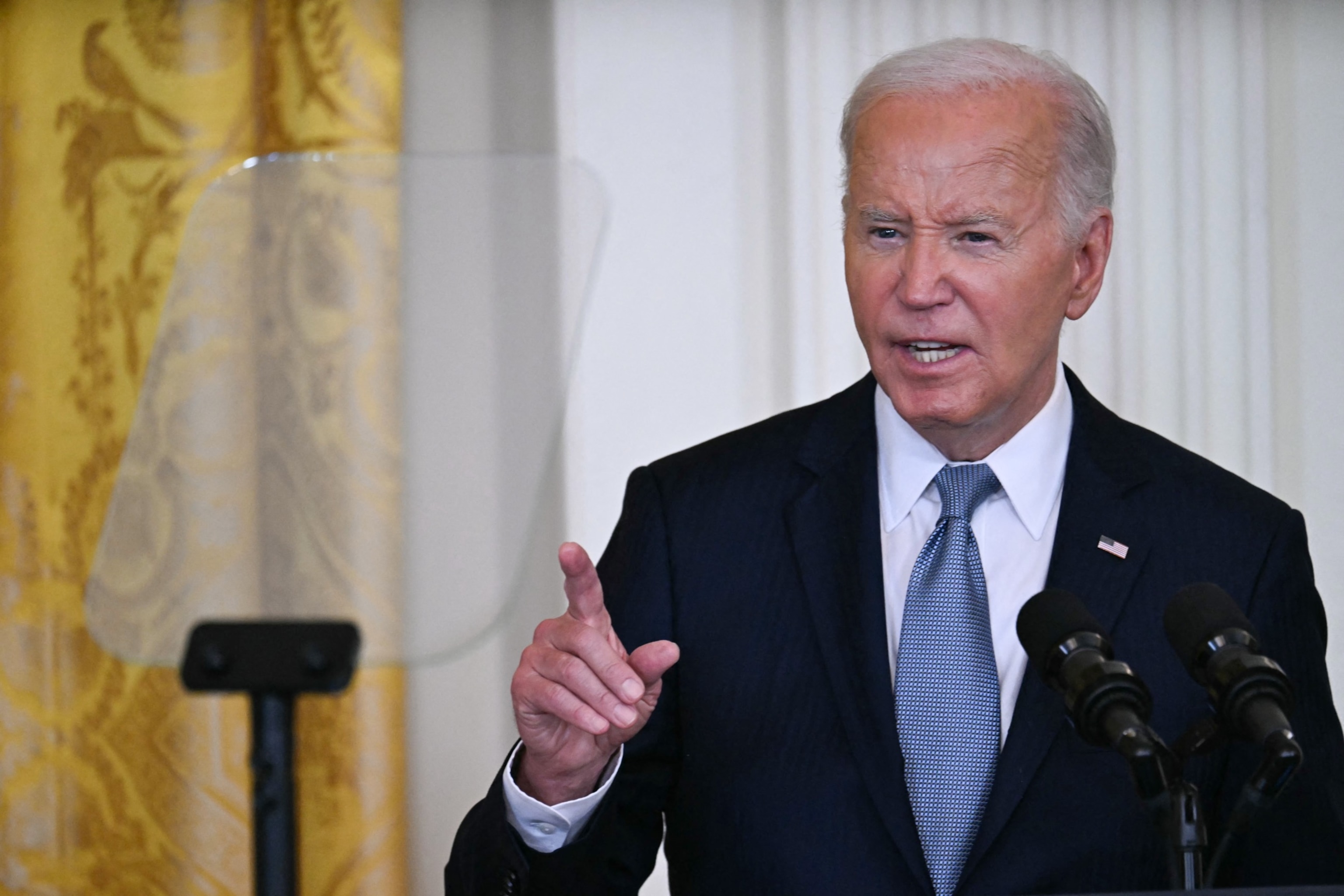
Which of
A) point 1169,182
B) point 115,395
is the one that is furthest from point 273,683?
point 1169,182

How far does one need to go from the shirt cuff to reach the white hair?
769mm

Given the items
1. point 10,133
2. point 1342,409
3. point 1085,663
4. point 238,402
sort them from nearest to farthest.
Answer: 1. point 1085,663
2. point 238,402
3. point 10,133
4. point 1342,409

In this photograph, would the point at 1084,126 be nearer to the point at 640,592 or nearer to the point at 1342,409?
the point at 640,592

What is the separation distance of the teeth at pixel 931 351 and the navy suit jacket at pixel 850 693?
0.18 meters

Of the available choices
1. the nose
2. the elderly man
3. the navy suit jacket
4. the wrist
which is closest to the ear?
the elderly man

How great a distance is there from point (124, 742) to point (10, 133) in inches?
44.0

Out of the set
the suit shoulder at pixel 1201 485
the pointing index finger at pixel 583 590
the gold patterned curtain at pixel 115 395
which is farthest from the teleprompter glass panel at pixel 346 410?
the gold patterned curtain at pixel 115 395

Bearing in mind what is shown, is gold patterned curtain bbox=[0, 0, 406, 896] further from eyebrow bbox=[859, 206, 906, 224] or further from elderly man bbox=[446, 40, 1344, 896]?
eyebrow bbox=[859, 206, 906, 224]

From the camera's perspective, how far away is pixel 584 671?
1.26 meters

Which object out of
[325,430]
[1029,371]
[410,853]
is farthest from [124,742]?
[1029,371]

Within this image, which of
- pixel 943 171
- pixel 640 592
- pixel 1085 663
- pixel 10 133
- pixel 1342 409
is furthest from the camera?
pixel 1342 409

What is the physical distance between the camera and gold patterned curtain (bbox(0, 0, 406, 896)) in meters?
2.43

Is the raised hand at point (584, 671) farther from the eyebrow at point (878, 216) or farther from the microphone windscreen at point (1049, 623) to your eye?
the eyebrow at point (878, 216)

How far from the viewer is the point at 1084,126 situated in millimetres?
1634
